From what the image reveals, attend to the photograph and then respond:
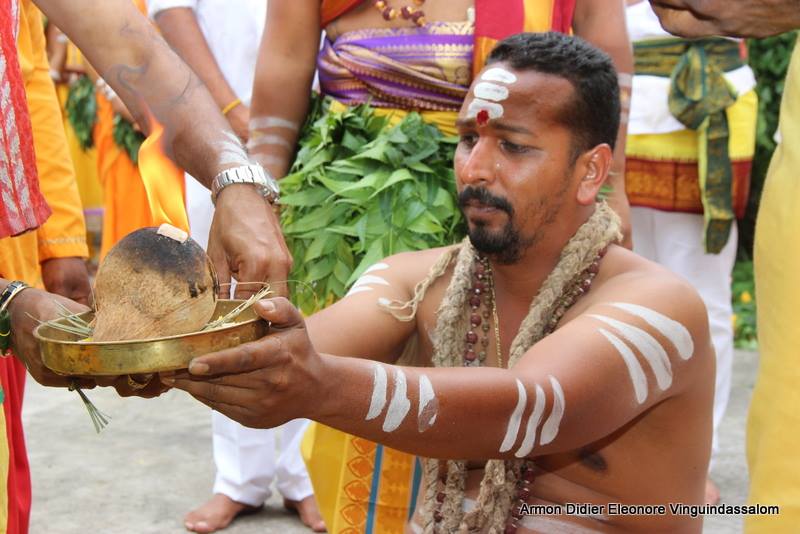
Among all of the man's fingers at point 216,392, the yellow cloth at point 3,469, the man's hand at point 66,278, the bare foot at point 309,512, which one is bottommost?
the bare foot at point 309,512

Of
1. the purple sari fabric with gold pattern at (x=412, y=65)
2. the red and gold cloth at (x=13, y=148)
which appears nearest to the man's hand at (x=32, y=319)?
the red and gold cloth at (x=13, y=148)

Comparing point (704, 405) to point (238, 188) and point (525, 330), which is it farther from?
point (238, 188)

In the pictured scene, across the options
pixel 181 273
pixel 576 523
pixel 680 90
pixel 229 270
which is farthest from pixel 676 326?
pixel 680 90

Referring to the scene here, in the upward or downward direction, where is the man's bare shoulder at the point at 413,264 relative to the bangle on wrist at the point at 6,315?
downward

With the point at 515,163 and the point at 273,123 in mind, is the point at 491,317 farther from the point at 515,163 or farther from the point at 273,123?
the point at 273,123

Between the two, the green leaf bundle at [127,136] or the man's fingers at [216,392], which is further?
the green leaf bundle at [127,136]

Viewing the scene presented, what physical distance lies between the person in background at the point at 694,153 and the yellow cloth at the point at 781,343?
307cm

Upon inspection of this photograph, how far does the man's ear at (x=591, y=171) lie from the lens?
276 cm

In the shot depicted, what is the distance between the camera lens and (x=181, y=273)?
159 centimetres

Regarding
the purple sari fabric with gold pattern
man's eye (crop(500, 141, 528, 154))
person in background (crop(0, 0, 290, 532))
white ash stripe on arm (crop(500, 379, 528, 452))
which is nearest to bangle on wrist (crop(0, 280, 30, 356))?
person in background (crop(0, 0, 290, 532))

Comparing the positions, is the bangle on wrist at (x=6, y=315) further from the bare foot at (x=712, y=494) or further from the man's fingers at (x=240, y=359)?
the bare foot at (x=712, y=494)

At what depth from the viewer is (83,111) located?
26.4ft

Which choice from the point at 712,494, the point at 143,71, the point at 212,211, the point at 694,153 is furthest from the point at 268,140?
the point at 712,494

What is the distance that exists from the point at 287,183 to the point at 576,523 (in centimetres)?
133
